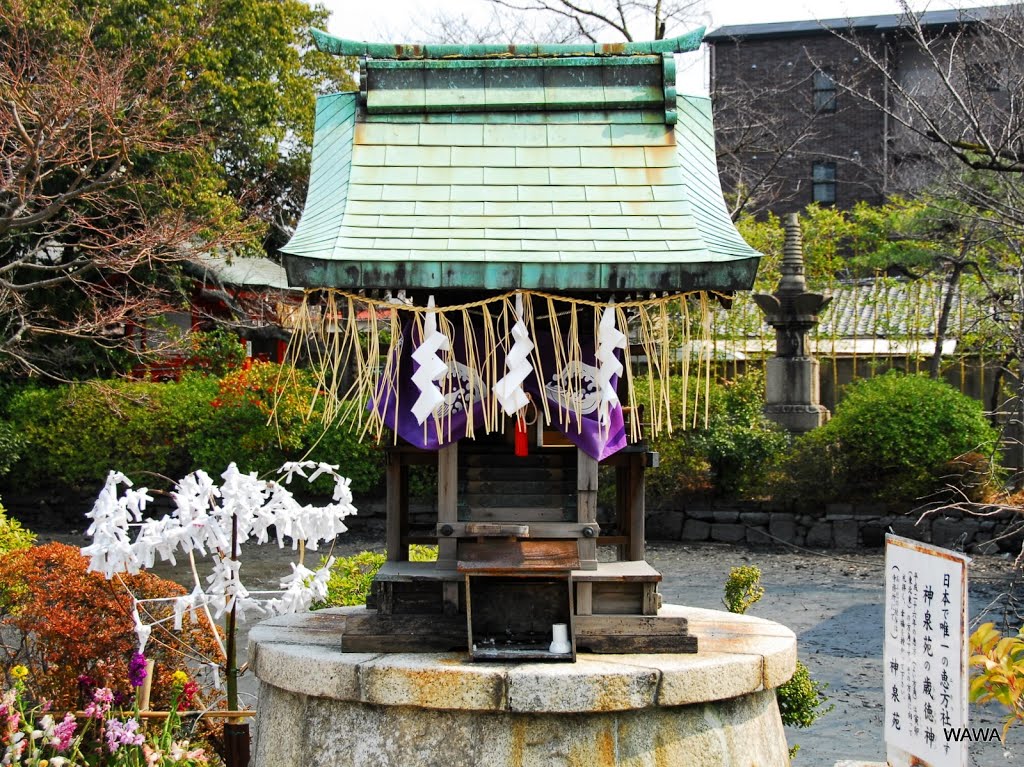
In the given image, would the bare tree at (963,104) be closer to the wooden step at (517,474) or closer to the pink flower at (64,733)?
the wooden step at (517,474)

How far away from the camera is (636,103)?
5.63 meters

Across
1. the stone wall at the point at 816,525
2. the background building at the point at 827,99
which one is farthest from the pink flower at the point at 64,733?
the background building at the point at 827,99

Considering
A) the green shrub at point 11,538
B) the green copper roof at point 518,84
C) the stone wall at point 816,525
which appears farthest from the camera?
the stone wall at point 816,525

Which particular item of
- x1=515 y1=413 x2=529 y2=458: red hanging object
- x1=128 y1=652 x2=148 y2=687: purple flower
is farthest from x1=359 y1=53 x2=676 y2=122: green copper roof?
x1=128 y1=652 x2=148 y2=687: purple flower

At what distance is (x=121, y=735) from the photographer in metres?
4.83

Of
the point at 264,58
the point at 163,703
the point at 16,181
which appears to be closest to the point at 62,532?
the point at 16,181

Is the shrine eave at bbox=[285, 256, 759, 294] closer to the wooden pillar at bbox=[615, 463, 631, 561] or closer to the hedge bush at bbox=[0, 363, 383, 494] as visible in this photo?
the wooden pillar at bbox=[615, 463, 631, 561]

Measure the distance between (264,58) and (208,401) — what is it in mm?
6575

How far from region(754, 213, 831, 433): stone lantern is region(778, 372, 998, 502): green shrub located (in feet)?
5.41

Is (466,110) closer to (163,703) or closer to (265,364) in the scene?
(163,703)

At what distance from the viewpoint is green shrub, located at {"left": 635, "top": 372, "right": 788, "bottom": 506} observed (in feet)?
56.7

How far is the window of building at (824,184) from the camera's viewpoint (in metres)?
33.8

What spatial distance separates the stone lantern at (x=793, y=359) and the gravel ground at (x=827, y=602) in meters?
3.14

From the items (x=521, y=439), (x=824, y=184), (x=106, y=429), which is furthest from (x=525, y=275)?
(x=824, y=184)
